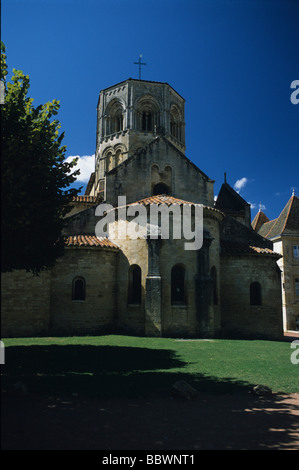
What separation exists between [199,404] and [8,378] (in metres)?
4.61

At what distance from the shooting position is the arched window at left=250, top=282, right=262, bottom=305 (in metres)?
20.5

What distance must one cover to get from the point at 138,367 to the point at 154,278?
7.68 meters

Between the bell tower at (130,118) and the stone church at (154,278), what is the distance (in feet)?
20.4

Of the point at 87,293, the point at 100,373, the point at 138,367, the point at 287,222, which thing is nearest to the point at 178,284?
the point at 87,293

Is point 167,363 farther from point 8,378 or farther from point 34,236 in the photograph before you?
point 34,236

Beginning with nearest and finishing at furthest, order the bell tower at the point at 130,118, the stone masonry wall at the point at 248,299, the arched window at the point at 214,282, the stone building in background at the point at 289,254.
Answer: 1. the arched window at the point at 214,282
2. the stone masonry wall at the point at 248,299
3. the bell tower at the point at 130,118
4. the stone building in background at the point at 289,254

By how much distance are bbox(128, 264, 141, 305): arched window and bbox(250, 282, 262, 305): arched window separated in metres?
7.34

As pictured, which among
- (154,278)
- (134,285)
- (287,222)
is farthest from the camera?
(287,222)

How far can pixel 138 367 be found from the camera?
9.92m

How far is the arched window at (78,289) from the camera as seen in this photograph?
60.3 ft

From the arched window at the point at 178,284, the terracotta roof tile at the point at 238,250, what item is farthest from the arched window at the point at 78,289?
the terracotta roof tile at the point at 238,250

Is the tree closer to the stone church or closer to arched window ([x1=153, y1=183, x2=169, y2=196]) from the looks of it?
the stone church

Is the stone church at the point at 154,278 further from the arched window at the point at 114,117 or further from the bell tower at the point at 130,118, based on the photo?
the arched window at the point at 114,117

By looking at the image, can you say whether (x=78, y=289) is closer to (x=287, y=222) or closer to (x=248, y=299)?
(x=248, y=299)
